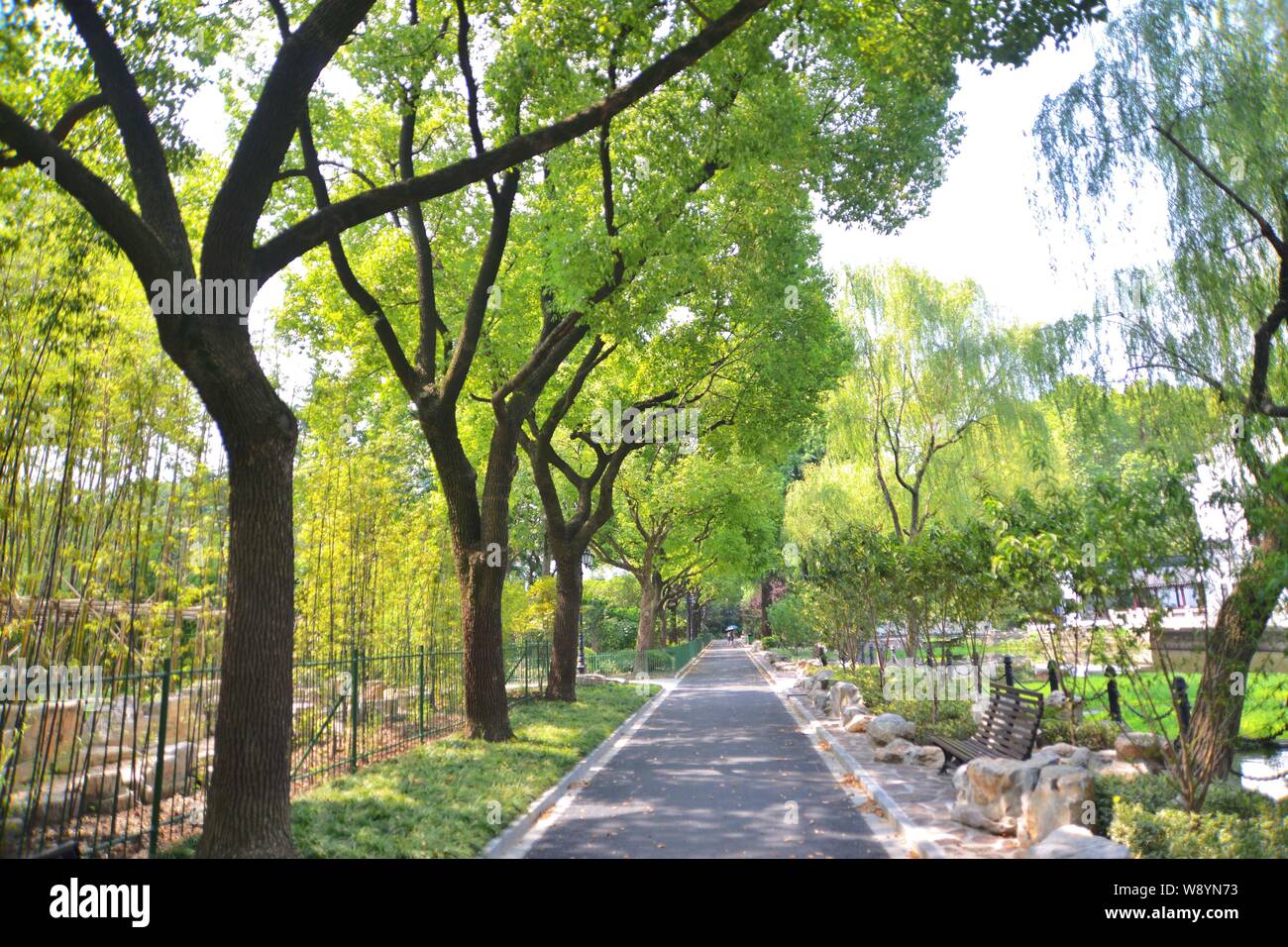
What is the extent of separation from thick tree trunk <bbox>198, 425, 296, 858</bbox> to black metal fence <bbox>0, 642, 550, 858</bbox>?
0.72 m

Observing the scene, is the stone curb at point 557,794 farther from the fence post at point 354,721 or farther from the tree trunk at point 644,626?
the tree trunk at point 644,626

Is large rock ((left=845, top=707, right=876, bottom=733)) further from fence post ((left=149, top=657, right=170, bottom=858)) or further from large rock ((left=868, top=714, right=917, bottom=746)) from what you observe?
fence post ((left=149, top=657, right=170, bottom=858))

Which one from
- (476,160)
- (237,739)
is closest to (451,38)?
(476,160)

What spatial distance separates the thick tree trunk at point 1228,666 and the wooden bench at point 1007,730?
177 cm

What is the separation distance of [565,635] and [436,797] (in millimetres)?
11215

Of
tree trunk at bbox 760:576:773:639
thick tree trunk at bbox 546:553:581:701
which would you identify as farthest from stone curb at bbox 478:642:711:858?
tree trunk at bbox 760:576:773:639

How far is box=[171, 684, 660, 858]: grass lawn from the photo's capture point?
7320 millimetres

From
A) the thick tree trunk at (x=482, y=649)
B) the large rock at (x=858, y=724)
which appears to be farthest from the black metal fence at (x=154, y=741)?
the large rock at (x=858, y=724)

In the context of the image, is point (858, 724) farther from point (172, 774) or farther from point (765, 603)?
point (765, 603)

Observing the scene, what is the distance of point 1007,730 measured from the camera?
10.1m

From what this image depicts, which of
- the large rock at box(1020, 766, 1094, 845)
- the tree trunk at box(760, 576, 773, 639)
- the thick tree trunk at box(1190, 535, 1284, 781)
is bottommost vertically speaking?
the tree trunk at box(760, 576, 773, 639)

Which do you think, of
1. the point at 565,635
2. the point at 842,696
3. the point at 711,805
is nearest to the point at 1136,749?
the point at 711,805

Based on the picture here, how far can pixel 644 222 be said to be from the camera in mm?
11781
